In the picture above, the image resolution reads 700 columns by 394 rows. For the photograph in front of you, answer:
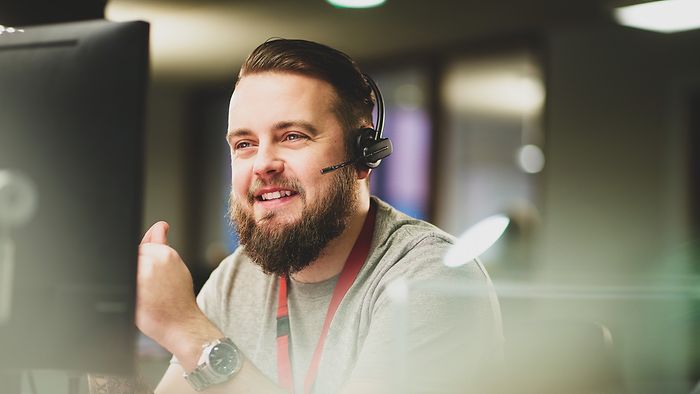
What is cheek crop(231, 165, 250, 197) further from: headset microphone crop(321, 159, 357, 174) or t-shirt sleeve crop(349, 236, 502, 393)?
t-shirt sleeve crop(349, 236, 502, 393)

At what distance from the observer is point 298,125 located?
117 centimetres

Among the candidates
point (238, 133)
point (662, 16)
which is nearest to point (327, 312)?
point (238, 133)

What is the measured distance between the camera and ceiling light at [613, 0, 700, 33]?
2.80m

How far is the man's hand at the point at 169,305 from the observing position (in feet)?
3.62

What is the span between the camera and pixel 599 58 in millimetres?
4371

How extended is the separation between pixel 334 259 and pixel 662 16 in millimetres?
2650

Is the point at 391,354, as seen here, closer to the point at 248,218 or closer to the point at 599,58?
the point at 248,218

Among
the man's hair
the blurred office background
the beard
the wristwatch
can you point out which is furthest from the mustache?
the blurred office background

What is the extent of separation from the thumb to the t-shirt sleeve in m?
0.30

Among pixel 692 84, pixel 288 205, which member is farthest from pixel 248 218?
pixel 692 84

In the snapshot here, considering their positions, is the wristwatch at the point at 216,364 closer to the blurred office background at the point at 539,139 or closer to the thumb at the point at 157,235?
the thumb at the point at 157,235

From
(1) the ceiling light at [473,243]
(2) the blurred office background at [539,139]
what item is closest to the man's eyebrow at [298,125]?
(1) the ceiling light at [473,243]

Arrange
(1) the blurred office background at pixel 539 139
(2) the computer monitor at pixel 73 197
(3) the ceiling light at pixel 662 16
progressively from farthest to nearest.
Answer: (1) the blurred office background at pixel 539 139 → (3) the ceiling light at pixel 662 16 → (2) the computer monitor at pixel 73 197

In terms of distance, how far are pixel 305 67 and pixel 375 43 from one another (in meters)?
2.25
